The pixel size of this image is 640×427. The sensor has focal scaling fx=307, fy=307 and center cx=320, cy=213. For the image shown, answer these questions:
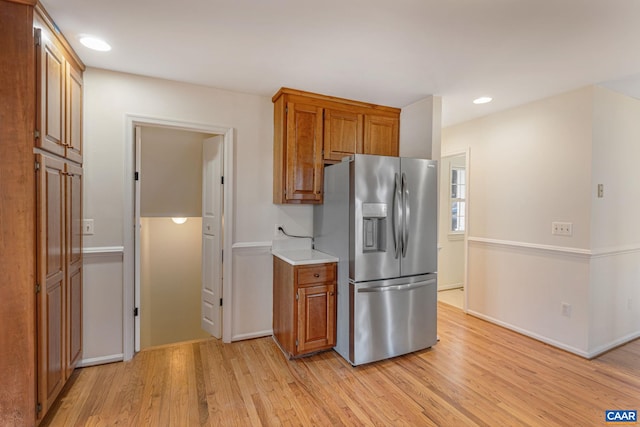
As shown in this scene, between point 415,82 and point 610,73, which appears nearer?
point 610,73

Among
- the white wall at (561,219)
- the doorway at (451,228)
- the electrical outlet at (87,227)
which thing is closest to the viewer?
the electrical outlet at (87,227)

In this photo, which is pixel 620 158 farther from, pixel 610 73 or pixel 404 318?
pixel 404 318

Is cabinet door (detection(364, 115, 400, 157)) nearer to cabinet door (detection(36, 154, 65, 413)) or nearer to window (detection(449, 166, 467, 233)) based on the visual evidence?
window (detection(449, 166, 467, 233))

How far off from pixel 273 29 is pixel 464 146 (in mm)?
2929

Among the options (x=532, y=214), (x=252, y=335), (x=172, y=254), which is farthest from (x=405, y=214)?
(x=172, y=254)

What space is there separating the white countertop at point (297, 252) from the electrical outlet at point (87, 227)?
60.2 inches

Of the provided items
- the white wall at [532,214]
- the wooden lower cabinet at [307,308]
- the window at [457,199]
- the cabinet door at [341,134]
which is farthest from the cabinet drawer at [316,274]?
the window at [457,199]

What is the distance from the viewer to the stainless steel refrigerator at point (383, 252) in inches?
101

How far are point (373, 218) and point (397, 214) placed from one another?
Result: 220 mm

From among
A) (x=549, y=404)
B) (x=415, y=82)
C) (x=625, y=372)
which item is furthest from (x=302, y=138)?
(x=625, y=372)

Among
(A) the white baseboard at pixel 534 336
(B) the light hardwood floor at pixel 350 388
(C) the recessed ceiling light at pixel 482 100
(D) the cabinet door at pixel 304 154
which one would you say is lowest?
(B) the light hardwood floor at pixel 350 388

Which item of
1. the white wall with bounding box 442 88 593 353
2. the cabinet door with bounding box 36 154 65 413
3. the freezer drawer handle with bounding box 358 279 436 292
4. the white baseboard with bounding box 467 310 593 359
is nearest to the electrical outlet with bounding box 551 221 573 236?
the white wall with bounding box 442 88 593 353

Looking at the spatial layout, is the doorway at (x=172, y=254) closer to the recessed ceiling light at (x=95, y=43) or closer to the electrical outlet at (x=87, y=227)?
the electrical outlet at (x=87, y=227)

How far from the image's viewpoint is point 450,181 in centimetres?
496
